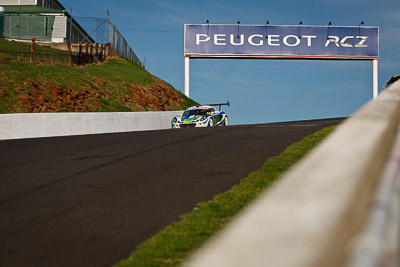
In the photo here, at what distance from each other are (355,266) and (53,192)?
28.3ft

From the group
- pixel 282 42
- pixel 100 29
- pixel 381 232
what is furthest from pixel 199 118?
pixel 282 42

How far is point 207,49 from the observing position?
165 feet

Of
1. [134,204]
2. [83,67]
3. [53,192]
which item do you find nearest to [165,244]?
[134,204]

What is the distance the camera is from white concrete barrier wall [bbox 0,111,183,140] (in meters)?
21.7

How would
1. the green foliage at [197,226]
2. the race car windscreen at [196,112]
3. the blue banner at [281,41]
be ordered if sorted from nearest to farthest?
the green foliage at [197,226] < the race car windscreen at [196,112] < the blue banner at [281,41]

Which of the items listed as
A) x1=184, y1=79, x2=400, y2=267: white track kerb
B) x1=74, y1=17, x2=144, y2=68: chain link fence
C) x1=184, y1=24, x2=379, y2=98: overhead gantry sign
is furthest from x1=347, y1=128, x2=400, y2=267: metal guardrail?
x1=184, y1=24, x2=379, y2=98: overhead gantry sign

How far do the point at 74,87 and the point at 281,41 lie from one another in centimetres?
2413

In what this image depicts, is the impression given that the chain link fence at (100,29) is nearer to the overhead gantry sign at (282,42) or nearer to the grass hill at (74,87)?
the grass hill at (74,87)

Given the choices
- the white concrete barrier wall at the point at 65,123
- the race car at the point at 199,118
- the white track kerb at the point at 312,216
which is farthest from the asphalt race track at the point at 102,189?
the race car at the point at 199,118

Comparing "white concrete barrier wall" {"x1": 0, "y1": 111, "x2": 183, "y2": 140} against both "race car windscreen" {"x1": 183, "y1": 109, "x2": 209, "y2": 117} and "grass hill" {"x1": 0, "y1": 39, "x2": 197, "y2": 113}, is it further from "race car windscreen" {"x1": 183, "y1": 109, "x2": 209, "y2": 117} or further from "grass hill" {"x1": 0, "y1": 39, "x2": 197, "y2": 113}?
"grass hill" {"x1": 0, "y1": 39, "x2": 197, "y2": 113}

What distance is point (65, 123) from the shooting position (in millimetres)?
24078

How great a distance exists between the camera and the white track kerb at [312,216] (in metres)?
1.39

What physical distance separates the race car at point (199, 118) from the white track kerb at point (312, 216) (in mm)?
25561

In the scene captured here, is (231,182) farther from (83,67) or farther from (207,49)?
(207,49)
